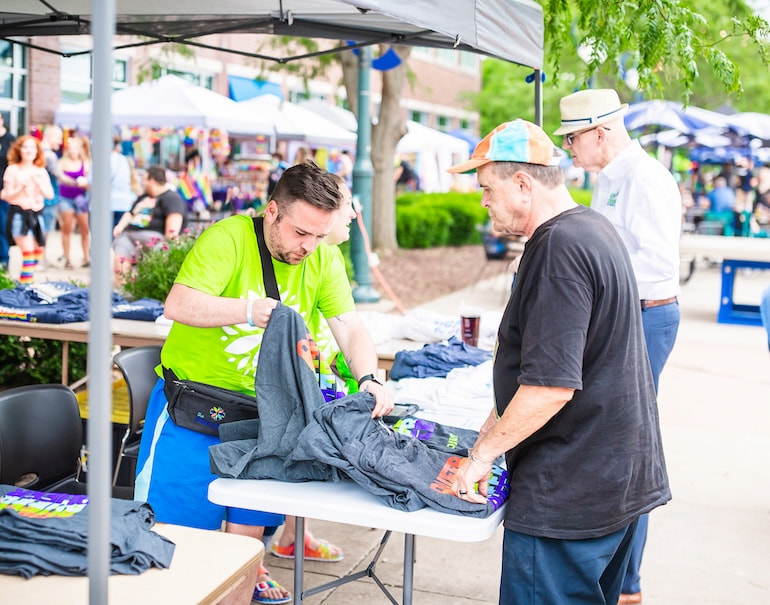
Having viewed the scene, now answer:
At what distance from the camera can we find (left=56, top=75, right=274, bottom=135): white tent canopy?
576 inches

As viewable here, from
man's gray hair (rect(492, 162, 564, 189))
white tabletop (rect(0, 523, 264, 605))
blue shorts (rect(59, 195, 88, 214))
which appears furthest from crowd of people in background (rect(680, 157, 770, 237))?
white tabletop (rect(0, 523, 264, 605))

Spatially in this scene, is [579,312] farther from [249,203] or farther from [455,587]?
[249,203]

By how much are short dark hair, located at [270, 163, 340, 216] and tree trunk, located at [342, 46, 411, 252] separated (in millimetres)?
12065

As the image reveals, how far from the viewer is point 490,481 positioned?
9.49ft

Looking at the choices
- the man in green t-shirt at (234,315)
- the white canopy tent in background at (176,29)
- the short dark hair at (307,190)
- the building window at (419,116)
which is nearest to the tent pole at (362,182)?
the white canopy tent in background at (176,29)

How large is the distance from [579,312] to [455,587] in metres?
2.34

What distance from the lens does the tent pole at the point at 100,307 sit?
1.80 meters

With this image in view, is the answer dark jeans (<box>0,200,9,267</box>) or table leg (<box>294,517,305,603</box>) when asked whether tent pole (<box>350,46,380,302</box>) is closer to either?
dark jeans (<box>0,200,9,267</box>)

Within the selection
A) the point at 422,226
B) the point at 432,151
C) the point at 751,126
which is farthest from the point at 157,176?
the point at 432,151

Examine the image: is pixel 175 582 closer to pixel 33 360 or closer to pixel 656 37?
pixel 656 37

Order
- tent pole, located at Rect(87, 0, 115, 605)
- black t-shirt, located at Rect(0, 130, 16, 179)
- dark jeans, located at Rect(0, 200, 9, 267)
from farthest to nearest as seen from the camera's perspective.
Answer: black t-shirt, located at Rect(0, 130, 16, 179), dark jeans, located at Rect(0, 200, 9, 267), tent pole, located at Rect(87, 0, 115, 605)

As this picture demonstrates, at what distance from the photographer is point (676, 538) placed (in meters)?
5.16

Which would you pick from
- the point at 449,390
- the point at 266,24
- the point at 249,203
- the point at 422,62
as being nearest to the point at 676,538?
the point at 449,390

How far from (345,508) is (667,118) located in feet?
46.8
